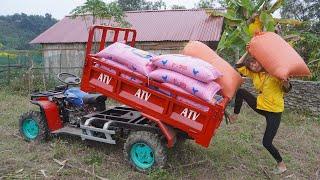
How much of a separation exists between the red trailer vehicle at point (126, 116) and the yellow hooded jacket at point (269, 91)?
61cm

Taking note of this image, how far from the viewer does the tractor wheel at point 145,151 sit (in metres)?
5.30

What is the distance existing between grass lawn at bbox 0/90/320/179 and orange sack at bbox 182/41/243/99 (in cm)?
125

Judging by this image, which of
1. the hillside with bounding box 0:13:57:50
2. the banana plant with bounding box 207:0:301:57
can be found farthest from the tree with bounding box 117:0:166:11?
the banana plant with bounding box 207:0:301:57

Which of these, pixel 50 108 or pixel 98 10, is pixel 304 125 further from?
pixel 98 10

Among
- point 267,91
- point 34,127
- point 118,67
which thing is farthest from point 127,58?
point 34,127

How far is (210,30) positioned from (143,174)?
47.6ft

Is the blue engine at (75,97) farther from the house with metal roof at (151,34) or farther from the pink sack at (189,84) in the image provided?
the house with metal roof at (151,34)

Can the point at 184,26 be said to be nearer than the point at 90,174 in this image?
No

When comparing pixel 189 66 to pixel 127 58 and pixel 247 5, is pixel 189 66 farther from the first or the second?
pixel 247 5

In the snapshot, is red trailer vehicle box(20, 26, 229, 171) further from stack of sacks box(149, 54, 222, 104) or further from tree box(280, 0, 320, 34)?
tree box(280, 0, 320, 34)

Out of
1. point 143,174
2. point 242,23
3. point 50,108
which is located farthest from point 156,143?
point 242,23

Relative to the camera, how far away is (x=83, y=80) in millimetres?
5793

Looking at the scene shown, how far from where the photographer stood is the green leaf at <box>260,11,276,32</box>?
27.6 ft

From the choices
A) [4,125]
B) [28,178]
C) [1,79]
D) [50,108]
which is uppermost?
[50,108]
